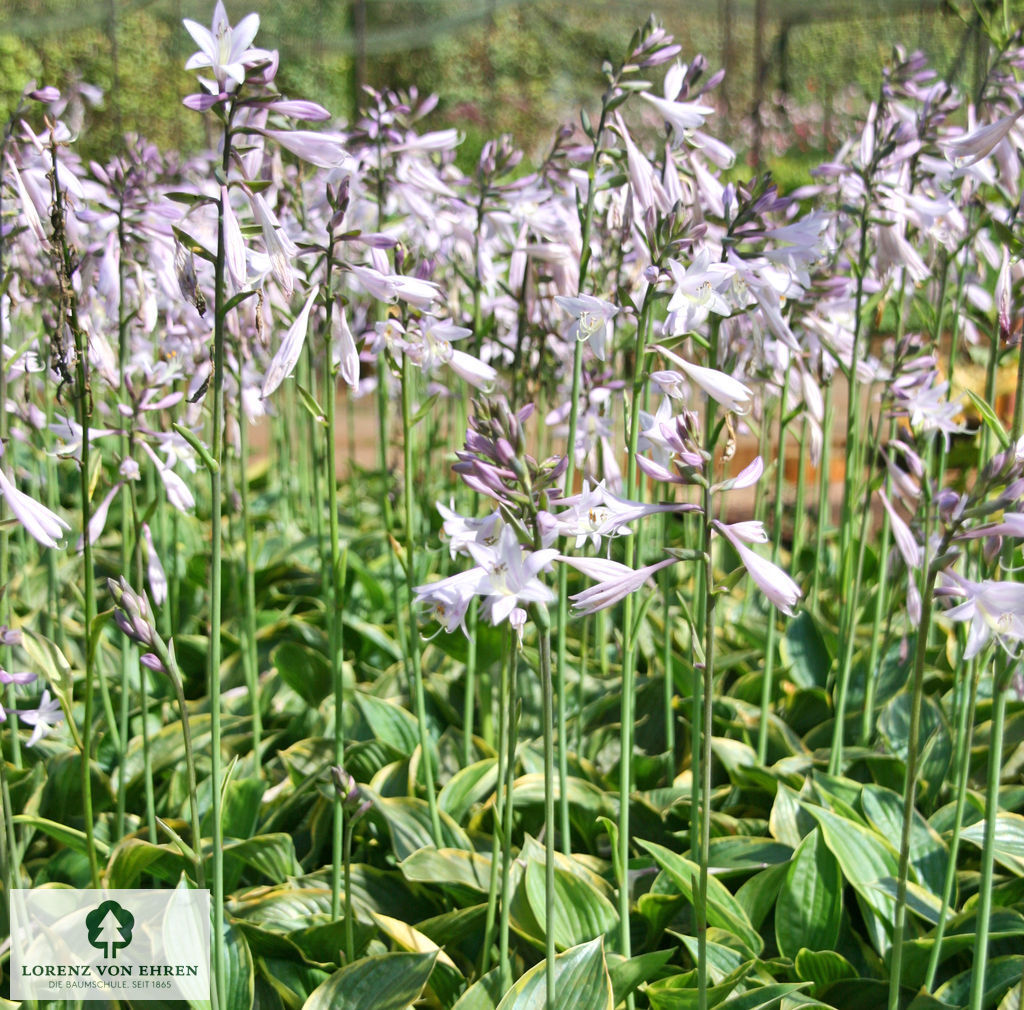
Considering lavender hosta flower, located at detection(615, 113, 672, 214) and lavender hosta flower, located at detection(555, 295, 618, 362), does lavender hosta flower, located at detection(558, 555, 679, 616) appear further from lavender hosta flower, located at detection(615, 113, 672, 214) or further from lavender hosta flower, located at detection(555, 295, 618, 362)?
lavender hosta flower, located at detection(615, 113, 672, 214)

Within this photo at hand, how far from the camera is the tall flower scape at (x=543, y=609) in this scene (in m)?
1.44

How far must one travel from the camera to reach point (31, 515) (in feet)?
4.67

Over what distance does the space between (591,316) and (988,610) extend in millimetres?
788

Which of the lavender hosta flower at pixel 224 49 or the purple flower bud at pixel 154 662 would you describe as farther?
the purple flower bud at pixel 154 662

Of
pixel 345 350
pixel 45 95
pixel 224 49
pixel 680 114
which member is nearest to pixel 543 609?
pixel 345 350

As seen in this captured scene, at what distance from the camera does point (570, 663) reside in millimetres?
3068

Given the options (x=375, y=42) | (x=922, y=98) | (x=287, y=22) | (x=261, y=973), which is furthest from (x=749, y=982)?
(x=287, y=22)

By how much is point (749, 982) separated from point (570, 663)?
131cm

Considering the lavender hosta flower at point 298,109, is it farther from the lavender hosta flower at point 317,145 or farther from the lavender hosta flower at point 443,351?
the lavender hosta flower at point 443,351

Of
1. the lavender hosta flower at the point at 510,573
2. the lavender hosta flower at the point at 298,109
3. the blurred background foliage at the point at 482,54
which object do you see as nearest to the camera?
the lavender hosta flower at the point at 510,573

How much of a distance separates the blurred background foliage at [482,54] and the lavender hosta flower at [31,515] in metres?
10.1

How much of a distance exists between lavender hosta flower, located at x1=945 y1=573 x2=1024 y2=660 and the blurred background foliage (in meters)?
9.97

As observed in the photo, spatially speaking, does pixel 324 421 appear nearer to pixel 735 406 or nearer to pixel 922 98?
pixel 735 406

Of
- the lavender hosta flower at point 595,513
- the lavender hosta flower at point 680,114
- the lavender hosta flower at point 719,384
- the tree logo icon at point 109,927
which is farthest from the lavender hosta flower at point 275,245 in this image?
the tree logo icon at point 109,927
